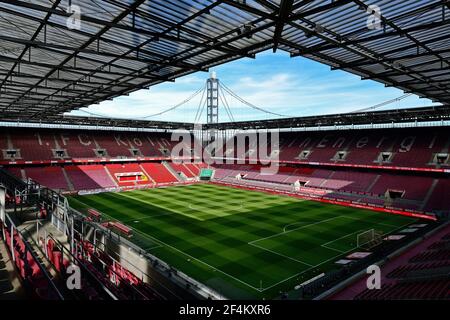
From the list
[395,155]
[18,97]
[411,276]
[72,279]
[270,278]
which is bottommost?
[270,278]

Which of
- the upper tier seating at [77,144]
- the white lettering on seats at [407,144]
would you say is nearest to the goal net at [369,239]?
the white lettering on seats at [407,144]

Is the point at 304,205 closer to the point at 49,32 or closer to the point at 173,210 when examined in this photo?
the point at 173,210

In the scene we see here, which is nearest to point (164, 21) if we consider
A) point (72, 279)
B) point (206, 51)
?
point (206, 51)

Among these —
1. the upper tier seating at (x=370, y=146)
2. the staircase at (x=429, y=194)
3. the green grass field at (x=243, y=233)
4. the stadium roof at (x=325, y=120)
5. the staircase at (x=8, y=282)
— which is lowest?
the green grass field at (x=243, y=233)

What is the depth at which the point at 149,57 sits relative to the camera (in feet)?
49.7

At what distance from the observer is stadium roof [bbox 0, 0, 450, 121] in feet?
32.8

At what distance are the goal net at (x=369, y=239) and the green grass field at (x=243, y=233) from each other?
0.58m

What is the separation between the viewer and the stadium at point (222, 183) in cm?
1048

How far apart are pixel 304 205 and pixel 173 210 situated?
13816mm

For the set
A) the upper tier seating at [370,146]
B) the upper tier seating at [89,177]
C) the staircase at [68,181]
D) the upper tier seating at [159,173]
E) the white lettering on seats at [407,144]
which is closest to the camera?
the upper tier seating at [370,146]

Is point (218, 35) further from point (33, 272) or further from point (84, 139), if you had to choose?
point (84, 139)

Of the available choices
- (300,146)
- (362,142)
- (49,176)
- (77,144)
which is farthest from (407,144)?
(77,144)

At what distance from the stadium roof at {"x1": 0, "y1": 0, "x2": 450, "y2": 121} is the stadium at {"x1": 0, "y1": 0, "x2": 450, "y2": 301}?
0.27 feet

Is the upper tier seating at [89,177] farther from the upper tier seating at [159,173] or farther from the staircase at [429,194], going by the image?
the staircase at [429,194]
